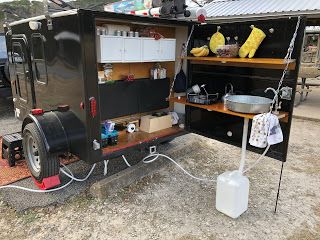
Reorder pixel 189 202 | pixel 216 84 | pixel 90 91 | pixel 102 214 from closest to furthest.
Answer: pixel 90 91 → pixel 102 214 → pixel 189 202 → pixel 216 84

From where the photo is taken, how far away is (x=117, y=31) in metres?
3.37

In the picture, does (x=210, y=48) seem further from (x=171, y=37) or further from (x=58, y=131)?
(x=58, y=131)

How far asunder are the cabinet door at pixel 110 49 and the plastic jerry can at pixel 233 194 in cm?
183

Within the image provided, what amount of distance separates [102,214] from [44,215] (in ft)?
1.93

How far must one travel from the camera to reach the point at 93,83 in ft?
8.86

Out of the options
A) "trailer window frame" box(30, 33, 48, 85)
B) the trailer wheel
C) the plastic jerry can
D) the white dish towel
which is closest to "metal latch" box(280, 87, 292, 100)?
the white dish towel

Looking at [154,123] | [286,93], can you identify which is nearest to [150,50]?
[154,123]

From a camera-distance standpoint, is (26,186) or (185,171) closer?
(26,186)

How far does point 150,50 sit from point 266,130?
74.9 inches

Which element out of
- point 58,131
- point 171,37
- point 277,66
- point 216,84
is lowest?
point 58,131

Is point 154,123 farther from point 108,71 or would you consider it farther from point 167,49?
point 167,49

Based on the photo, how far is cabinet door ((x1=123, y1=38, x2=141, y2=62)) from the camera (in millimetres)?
3406

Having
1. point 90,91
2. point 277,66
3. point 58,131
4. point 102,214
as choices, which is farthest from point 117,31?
point 102,214

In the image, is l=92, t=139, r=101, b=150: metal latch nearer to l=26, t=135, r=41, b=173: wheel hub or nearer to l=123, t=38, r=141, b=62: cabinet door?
l=26, t=135, r=41, b=173: wheel hub
